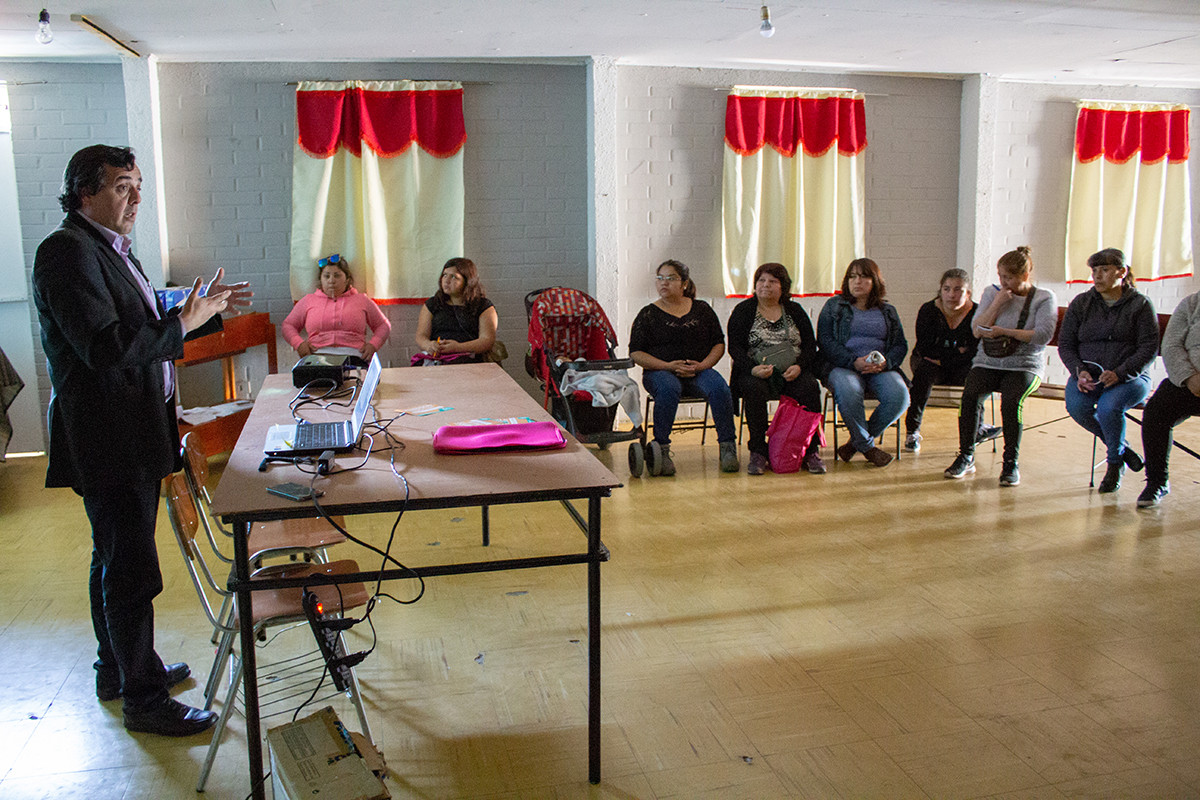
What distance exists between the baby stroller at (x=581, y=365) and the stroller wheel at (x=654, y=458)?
0.15 feet

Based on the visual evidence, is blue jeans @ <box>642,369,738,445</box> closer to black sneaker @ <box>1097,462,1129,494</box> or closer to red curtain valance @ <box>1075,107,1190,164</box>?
black sneaker @ <box>1097,462,1129,494</box>

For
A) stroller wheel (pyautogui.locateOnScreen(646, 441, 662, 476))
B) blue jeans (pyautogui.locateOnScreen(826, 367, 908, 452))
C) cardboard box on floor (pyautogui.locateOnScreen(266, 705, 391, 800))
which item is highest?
blue jeans (pyautogui.locateOnScreen(826, 367, 908, 452))

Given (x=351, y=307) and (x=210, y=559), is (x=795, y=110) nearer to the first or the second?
(x=351, y=307)

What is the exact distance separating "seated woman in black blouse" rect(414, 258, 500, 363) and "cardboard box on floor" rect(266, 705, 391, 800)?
3.62 metres

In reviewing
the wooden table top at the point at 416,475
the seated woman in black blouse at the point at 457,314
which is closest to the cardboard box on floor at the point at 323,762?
the wooden table top at the point at 416,475

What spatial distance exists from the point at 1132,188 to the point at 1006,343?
123 inches

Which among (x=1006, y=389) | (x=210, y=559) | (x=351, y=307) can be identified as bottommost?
(x=210, y=559)

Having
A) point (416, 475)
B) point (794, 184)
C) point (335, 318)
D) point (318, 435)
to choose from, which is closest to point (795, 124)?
point (794, 184)

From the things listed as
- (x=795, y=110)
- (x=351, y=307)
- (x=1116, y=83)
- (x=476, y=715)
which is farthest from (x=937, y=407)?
(x=476, y=715)

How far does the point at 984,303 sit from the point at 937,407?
1706mm

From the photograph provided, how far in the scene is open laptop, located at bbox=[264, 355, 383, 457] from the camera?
2367 millimetres

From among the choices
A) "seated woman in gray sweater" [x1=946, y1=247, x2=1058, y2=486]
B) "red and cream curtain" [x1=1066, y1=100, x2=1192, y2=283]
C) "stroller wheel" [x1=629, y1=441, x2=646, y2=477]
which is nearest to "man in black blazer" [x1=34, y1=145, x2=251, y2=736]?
"stroller wheel" [x1=629, y1=441, x2=646, y2=477]

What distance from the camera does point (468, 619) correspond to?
10.4 ft

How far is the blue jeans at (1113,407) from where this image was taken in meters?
4.59
